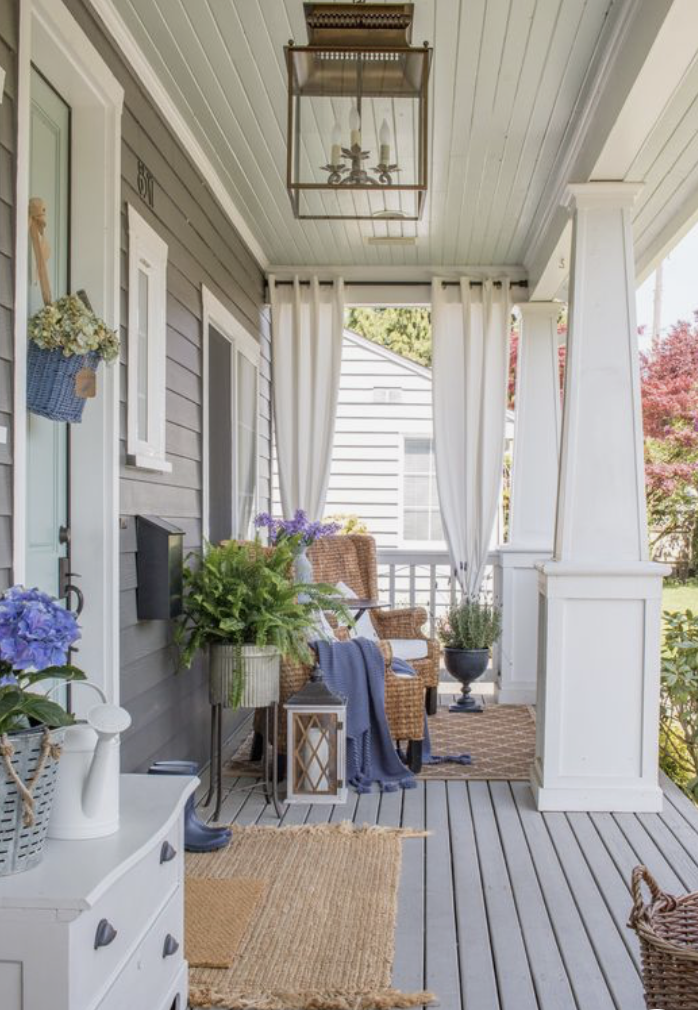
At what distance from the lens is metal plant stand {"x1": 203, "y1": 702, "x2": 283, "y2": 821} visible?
13.2 ft

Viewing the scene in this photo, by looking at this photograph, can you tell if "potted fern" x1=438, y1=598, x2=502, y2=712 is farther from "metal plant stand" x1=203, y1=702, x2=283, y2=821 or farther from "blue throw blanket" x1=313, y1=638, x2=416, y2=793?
"metal plant stand" x1=203, y1=702, x2=283, y2=821

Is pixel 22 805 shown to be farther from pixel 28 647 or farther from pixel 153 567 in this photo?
pixel 153 567

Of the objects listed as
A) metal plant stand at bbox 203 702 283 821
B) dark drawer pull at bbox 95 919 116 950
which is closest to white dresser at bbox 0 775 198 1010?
dark drawer pull at bbox 95 919 116 950

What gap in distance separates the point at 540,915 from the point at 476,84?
291cm

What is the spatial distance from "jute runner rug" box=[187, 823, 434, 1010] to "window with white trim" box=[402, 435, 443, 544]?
5385mm

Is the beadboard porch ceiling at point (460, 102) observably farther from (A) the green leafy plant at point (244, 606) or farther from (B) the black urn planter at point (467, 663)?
(B) the black urn planter at point (467, 663)

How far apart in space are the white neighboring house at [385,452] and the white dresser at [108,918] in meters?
6.84

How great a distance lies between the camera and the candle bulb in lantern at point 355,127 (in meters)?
3.34

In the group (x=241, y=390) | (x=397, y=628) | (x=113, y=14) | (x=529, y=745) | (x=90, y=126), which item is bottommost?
(x=529, y=745)

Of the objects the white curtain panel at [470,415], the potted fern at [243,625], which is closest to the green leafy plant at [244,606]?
the potted fern at [243,625]

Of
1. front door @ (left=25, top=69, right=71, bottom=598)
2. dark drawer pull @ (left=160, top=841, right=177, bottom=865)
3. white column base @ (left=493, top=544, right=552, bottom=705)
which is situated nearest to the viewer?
dark drawer pull @ (left=160, top=841, right=177, bottom=865)

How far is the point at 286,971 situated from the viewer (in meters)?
2.65

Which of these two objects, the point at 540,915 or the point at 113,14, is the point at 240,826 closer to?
the point at 540,915

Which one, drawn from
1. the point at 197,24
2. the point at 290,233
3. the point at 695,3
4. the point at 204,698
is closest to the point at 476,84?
the point at 197,24
